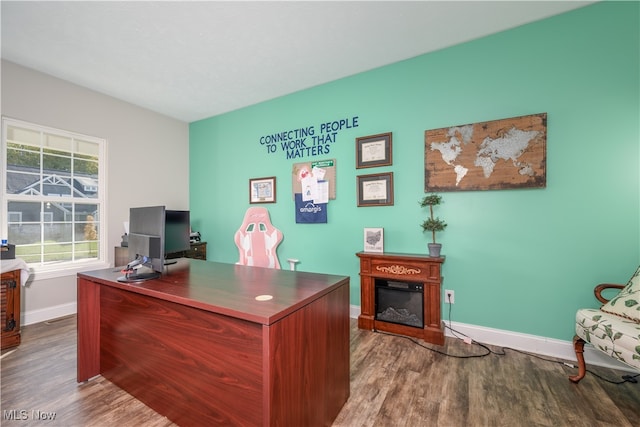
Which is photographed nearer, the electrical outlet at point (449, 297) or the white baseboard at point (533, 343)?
the white baseboard at point (533, 343)

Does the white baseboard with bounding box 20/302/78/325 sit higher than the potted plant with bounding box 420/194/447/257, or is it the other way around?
the potted plant with bounding box 420/194/447/257

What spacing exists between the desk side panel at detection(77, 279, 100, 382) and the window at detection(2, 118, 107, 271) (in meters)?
1.88

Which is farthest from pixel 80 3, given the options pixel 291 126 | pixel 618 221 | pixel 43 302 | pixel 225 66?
pixel 618 221

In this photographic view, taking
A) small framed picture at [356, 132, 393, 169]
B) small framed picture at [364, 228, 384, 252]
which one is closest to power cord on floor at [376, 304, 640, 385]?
small framed picture at [364, 228, 384, 252]

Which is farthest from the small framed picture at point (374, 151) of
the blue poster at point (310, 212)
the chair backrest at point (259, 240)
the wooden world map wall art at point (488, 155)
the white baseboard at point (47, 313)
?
the white baseboard at point (47, 313)

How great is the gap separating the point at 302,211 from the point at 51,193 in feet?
9.69

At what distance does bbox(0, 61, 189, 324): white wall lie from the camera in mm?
2750

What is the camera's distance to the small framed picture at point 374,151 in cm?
278

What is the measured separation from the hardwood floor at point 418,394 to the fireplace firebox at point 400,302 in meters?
0.36

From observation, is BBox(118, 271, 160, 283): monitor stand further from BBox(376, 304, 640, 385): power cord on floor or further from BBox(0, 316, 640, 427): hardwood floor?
BBox(376, 304, 640, 385): power cord on floor

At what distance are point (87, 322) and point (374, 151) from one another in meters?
2.87

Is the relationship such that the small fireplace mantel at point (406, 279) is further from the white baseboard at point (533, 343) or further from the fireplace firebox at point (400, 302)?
the white baseboard at point (533, 343)

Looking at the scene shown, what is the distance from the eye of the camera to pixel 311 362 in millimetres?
1229

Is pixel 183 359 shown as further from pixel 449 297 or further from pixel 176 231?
pixel 449 297
